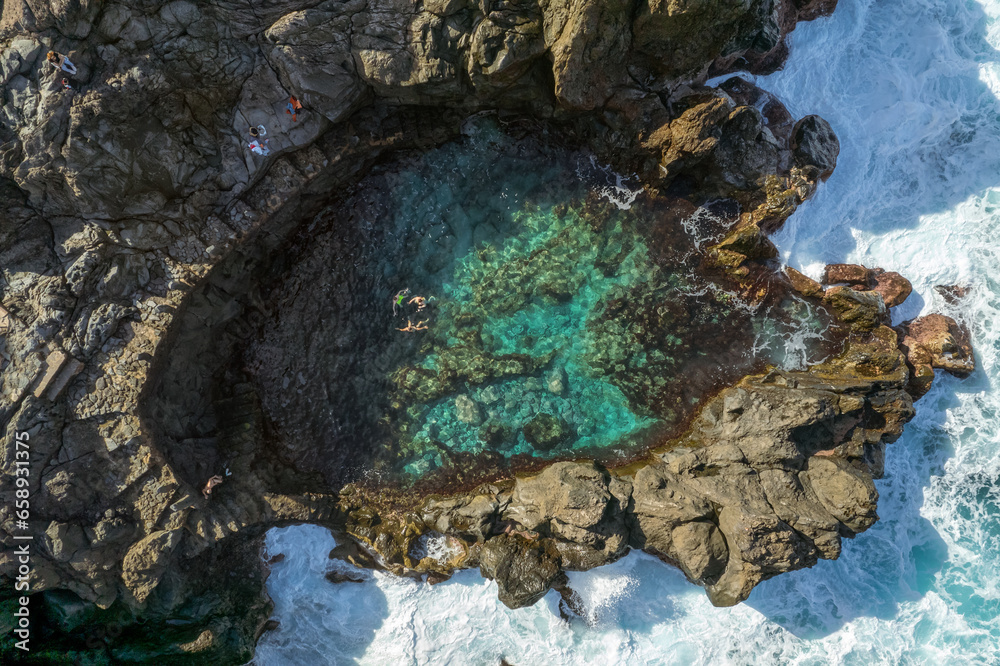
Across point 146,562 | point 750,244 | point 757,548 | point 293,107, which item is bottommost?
point 757,548

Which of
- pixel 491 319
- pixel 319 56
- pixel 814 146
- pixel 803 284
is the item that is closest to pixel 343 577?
pixel 491 319

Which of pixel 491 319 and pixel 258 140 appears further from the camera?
pixel 491 319

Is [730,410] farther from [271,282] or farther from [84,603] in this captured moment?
[84,603]

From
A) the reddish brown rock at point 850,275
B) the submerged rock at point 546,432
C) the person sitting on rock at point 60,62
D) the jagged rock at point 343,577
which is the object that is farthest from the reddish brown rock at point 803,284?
the person sitting on rock at point 60,62

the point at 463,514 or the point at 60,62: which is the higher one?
the point at 60,62

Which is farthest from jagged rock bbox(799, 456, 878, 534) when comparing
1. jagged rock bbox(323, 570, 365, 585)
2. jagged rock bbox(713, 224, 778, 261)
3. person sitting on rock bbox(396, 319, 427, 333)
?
jagged rock bbox(323, 570, 365, 585)

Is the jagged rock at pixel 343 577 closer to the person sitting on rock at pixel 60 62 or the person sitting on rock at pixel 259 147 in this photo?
the person sitting on rock at pixel 259 147

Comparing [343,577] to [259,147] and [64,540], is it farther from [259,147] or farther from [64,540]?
[259,147]

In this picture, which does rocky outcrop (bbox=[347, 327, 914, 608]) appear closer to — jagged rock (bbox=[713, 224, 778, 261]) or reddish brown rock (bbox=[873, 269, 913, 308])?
reddish brown rock (bbox=[873, 269, 913, 308])
